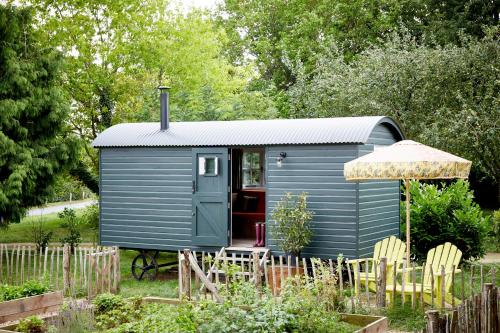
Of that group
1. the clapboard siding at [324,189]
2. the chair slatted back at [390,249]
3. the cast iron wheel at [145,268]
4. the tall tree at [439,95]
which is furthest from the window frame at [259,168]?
the tall tree at [439,95]

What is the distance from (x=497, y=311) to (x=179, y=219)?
856 centimetres

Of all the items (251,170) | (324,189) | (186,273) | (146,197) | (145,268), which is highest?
(251,170)

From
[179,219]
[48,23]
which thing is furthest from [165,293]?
[48,23]

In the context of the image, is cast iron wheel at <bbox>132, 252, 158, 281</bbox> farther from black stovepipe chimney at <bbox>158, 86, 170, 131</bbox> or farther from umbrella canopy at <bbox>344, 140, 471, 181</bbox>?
umbrella canopy at <bbox>344, 140, 471, 181</bbox>

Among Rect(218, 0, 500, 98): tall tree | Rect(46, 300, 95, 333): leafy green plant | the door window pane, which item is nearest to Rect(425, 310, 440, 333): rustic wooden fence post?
Rect(46, 300, 95, 333): leafy green plant

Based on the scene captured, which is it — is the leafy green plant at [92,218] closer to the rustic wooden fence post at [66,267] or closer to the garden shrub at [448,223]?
the rustic wooden fence post at [66,267]

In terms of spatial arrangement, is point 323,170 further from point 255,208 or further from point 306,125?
point 255,208

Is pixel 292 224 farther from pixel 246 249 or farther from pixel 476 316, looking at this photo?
pixel 476 316

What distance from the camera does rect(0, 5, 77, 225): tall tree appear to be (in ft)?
53.7

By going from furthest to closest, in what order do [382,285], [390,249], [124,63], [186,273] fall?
1. [124,63]
2. [390,249]
3. [186,273]
4. [382,285]

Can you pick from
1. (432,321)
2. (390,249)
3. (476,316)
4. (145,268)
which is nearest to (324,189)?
(390,249)

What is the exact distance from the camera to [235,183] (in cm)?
1570

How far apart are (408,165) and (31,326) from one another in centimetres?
561

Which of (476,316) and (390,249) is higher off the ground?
(390,249)
